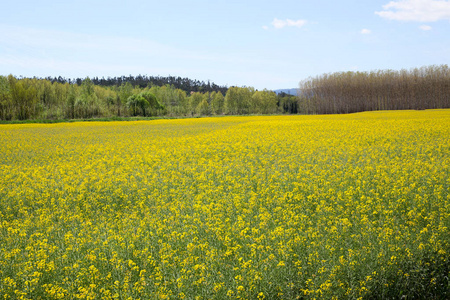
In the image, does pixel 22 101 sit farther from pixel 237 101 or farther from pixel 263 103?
pixel 263 103

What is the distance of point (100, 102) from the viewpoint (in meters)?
97.4

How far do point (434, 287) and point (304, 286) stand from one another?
7.09 feet

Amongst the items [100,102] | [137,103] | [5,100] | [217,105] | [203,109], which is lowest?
[203,109]

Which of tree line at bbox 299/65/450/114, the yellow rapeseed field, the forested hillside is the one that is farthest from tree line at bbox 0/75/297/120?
the yellow rapeseed field

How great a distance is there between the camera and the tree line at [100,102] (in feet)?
256

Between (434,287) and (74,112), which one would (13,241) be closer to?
(434,287)

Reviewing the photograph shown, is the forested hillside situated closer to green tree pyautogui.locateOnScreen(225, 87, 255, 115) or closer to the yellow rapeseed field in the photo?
green tree pyautogui.locateOnScreen(225, 87, 255, 115)

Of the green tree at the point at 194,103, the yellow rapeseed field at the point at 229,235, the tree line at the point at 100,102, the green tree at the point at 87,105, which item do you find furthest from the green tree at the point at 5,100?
the yellow rapeseed field at the point at 229,235

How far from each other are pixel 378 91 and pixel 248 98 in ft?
162

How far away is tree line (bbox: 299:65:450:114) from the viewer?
77.2 metres

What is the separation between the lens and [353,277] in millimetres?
5184

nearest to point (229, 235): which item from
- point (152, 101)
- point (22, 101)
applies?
point (22, 101)

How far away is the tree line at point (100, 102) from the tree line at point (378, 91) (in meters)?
29.5

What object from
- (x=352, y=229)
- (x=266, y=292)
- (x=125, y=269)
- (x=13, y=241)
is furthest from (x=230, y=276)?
(x=13, y=241)
